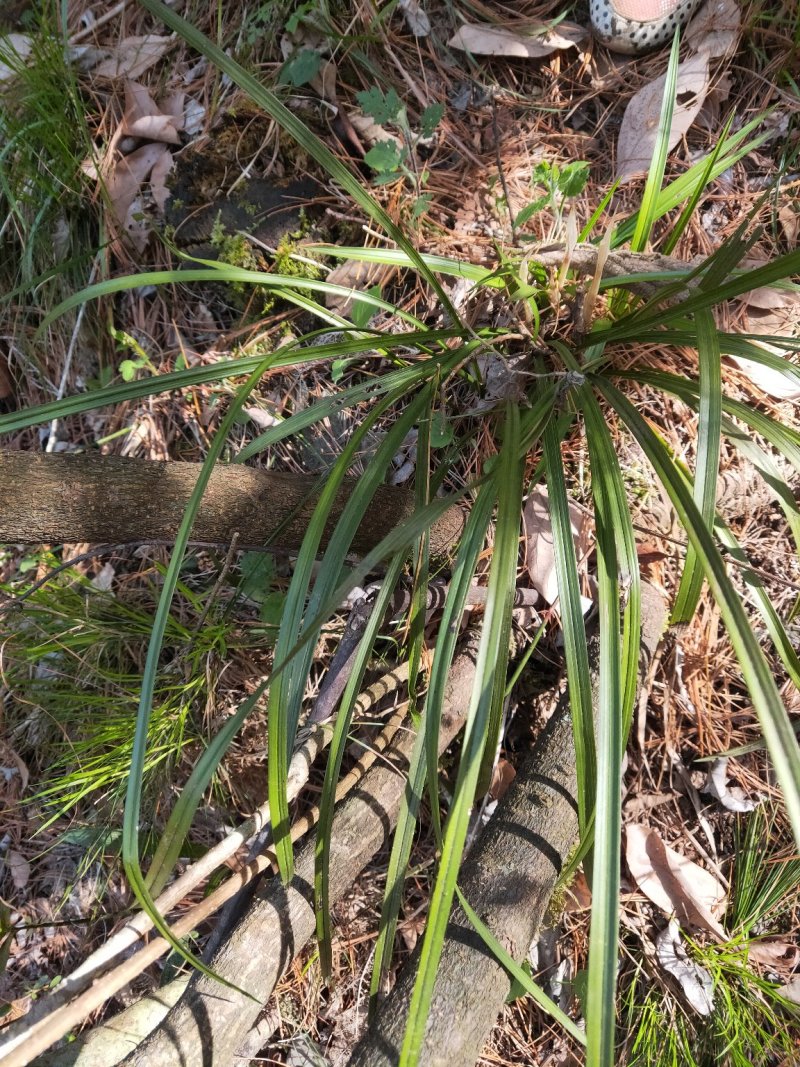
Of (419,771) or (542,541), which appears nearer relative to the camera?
(419,771)

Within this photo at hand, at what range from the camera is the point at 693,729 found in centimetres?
139

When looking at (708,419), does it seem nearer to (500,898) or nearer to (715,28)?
(500,898)

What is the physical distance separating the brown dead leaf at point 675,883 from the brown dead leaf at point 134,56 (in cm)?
227

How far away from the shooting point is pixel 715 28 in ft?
4.90

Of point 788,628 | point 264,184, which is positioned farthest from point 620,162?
point 788,628

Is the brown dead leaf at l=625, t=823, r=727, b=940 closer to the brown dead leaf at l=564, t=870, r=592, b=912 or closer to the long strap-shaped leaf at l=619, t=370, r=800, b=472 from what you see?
the brown dead leaf at l=564, t=870, r=592, b=912

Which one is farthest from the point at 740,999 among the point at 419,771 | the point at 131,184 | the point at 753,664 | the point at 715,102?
the point at 131,184

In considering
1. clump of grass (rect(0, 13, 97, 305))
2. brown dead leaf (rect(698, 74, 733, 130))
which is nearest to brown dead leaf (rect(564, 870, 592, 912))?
brown dead leaf (rect(698, 74, 733, 130))

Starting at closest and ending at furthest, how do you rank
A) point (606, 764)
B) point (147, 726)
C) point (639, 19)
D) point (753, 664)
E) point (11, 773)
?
point (753, 664) → point (606, 764) → point (147, 726) → point (639, 19) → point (11, 773)

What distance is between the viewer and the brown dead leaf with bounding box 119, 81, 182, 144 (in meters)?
1.75

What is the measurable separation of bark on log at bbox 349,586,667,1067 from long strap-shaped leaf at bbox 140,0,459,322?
2.71 feet

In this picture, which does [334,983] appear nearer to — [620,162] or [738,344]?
[738,344]

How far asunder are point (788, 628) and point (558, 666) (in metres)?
0.48

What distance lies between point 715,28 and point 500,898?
1863 millimetres
